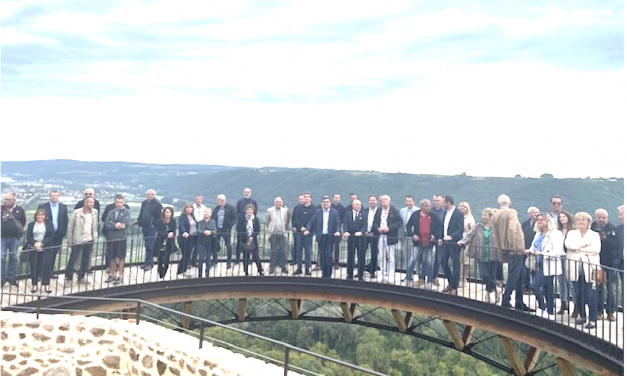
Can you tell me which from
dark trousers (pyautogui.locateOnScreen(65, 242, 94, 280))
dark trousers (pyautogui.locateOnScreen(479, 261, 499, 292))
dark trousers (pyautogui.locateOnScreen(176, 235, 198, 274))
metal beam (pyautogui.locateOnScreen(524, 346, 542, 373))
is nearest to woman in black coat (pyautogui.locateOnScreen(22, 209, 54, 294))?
dark trousers (pyautogui.locateOnScreen(65, 242, 94, 280))

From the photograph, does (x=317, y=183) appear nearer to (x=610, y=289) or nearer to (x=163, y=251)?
(x=163, y=251)

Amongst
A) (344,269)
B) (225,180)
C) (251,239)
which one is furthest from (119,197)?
(225,180)

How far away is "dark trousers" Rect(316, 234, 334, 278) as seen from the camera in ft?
34.2

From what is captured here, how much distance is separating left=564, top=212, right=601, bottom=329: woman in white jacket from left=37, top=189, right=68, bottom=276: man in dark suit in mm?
7145

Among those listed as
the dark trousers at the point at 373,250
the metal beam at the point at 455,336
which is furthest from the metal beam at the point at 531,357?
the dark trousers at the point at 373,250

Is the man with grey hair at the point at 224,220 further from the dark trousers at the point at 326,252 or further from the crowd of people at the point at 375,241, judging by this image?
the dark trousers at the point at 326,252

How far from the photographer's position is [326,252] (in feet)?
34.6

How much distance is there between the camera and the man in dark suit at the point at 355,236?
10.1 meters

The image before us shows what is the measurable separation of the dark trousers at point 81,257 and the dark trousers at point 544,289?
6408 mm

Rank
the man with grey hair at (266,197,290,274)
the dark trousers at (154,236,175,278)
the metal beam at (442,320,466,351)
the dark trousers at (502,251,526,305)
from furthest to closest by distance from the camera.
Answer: the man with grey hair at (266,197,290,274) < the dark trousers at (154,236,175,278) < the metal beam at (442,320,466,351) < the dark trousers at (502,251,526,305)

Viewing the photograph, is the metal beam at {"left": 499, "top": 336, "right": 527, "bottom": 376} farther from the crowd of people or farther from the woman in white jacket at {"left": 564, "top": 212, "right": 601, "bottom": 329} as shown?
the woman in white jacket at {"left": 564, "top": 212, "right": 601, "bottom": 329}

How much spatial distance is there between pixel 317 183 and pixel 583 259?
62838 mm

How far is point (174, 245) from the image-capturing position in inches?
398

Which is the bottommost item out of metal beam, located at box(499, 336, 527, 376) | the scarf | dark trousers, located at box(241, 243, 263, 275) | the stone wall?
metal beam, located at box(499, 336, 527, 376)
